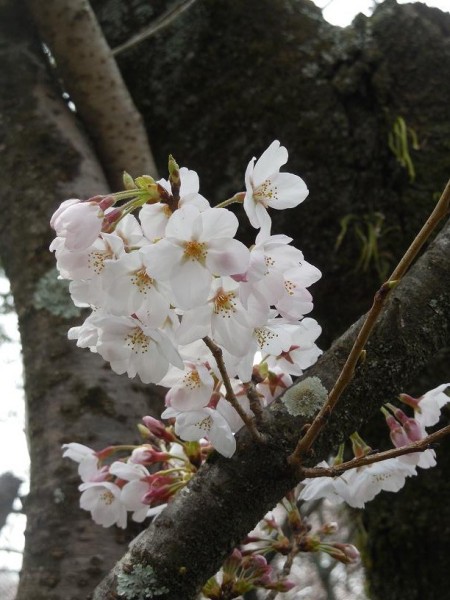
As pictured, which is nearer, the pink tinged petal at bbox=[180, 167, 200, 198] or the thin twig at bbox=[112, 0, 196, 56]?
the pink tinged petal at bbox=[180, 167, 200, 198]

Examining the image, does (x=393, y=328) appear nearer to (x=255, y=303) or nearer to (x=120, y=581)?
(x=255, y=303)

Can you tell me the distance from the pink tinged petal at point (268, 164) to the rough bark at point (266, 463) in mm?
273

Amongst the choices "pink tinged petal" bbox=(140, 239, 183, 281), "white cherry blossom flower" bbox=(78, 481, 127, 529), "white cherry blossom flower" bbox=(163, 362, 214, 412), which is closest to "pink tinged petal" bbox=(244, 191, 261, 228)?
"pink tinged petal" bbox=(140, 239, 183, 281)

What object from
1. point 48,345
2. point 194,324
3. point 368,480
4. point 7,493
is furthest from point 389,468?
point 7,493

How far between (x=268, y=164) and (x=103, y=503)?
0.62 meters

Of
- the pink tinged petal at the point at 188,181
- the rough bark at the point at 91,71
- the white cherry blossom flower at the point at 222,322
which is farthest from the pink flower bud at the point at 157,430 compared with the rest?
the rough bark at the point at 91,71

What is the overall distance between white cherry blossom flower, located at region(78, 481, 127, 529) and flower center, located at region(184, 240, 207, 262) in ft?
1.68

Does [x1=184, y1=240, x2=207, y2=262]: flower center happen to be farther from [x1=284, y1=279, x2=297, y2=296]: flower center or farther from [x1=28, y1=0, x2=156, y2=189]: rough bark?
[x1=28, y1=0, x2=156, y2=189]: rough bark

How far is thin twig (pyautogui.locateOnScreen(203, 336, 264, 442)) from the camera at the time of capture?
715mm

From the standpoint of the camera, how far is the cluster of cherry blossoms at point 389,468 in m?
0.96

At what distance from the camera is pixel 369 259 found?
169cm

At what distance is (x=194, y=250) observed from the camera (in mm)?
667

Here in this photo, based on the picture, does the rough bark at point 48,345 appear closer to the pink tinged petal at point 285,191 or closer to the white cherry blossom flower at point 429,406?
the white cherry blossom flower at point 429,406

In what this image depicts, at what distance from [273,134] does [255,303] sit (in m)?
1.20
